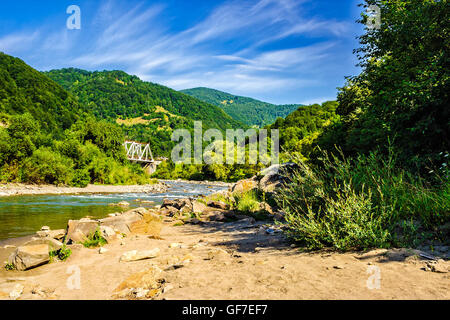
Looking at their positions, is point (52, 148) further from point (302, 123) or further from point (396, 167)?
point (302, 123)

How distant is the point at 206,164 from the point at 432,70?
71.0 metres

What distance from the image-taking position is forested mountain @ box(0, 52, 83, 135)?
72.5m

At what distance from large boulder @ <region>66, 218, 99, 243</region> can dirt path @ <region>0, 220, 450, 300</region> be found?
1.85 metres

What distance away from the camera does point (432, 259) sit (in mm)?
3775

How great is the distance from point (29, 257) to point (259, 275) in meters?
5.21

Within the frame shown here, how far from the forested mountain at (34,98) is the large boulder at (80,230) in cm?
7355

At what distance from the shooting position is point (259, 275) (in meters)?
3.90
